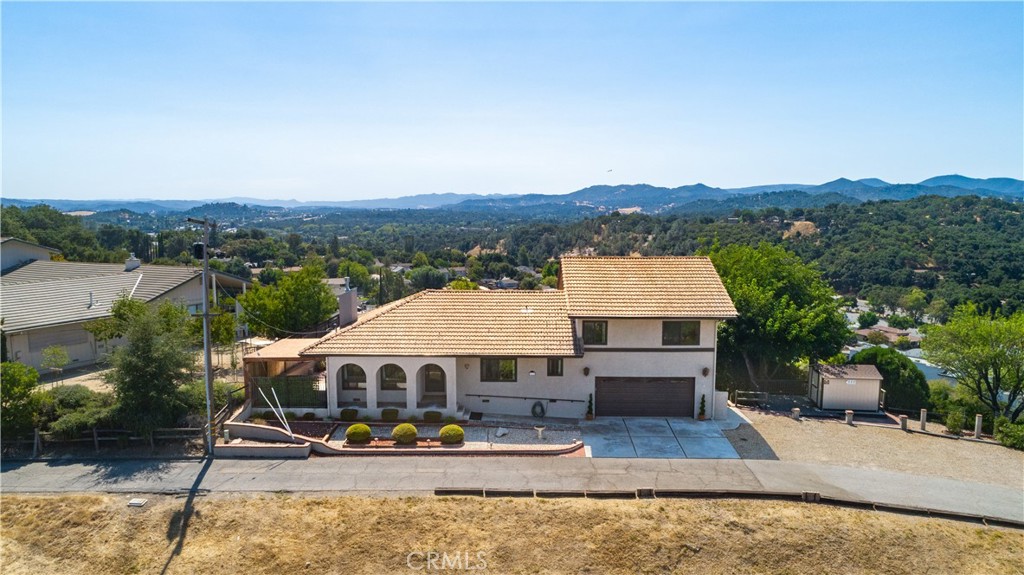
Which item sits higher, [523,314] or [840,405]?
[523,314]

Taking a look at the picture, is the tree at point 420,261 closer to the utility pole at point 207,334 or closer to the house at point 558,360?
the house at point 558,360

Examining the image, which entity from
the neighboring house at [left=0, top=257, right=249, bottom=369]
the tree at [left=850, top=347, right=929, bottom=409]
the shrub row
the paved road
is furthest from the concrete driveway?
the neighboring house at [left=0, top=257, right=249, bottom=369]

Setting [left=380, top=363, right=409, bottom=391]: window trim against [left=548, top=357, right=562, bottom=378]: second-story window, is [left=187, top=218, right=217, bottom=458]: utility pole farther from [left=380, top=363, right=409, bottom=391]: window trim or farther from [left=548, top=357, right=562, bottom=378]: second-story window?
[left=548, top=357, right=562, bottom=378]: second-story window

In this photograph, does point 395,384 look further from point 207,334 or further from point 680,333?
point 680,333

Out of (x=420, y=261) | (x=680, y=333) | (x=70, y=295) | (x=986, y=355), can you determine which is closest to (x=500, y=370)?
(x=680, y=333)

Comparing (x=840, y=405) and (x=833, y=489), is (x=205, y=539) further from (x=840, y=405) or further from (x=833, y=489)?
(x=840, y=405)

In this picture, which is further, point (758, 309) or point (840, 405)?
point (758, 309)

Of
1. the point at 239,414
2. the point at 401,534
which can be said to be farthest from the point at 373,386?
the point at 401,534

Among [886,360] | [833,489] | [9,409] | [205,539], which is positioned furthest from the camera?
[886,360]
